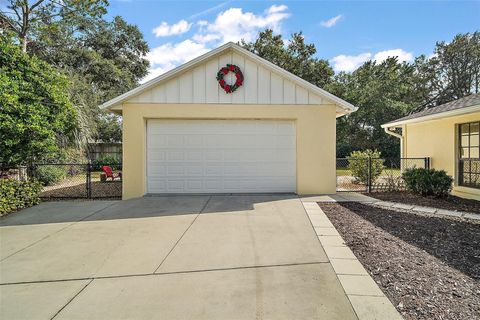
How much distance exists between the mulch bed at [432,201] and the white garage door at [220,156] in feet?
9.11

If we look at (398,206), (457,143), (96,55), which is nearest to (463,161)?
(457,143)

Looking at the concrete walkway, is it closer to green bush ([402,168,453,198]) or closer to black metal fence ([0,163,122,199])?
green bush ([402,168,453,198])

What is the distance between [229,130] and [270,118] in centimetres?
127

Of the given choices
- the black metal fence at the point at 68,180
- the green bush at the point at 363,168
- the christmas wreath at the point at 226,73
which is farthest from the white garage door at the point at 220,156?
the green bush at the point at 363,168

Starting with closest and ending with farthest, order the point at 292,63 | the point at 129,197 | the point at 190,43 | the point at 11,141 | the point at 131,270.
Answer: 1. the point at 131,270
2. the point at 11,141
3. the point at 129,197
4. the point at 190,43
5. the point at 292,63

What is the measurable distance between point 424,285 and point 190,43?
13.5 metres

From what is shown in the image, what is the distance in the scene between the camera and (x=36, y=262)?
362 cm

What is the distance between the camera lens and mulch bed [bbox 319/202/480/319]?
8.41 feet

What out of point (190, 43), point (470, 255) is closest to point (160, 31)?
point (190, 43)

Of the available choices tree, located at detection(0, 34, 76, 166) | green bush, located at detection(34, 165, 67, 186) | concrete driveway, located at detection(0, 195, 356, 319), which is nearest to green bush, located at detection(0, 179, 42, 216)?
concrete driveway, located at detection(0, 195, 356, 319)

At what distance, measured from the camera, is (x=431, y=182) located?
7.87 m

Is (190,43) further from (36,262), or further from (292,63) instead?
(292,63)

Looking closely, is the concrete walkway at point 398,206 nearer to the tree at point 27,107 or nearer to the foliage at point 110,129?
the tree at point 27,107

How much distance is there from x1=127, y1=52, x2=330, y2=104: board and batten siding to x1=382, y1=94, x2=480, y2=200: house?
387cm
